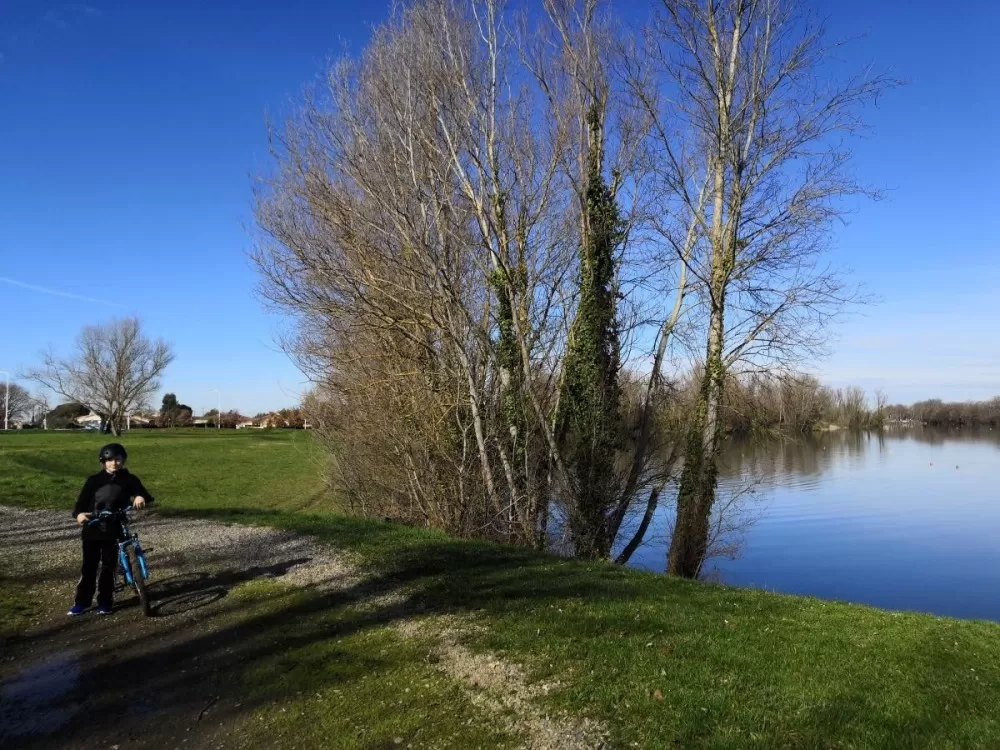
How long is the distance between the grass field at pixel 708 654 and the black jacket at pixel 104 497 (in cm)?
197

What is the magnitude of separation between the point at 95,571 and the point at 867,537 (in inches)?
753

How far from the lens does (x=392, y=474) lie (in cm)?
1667

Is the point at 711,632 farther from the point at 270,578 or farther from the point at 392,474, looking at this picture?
the point at 392,474

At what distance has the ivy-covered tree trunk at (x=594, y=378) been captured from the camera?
49.4ft

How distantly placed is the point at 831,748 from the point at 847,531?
18.8 metres

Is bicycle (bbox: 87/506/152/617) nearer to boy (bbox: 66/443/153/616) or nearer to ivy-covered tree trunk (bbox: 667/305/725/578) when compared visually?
boy (bbox: 66/443/153/616)

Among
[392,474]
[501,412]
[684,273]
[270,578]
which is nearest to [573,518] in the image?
[501,412]

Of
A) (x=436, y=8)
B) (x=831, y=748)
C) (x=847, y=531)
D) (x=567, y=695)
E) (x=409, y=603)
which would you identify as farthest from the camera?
(x=847, y=531)

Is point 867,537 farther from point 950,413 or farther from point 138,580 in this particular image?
point 950,413

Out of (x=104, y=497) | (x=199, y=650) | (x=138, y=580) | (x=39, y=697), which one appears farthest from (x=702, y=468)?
(x=39, y=697)

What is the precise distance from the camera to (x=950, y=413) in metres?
111

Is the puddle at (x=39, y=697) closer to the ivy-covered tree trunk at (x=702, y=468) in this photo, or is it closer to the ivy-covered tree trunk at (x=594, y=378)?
the ivy-covered tree trunk at (x=594, y=378)

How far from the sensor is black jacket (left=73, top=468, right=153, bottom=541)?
7066 mm

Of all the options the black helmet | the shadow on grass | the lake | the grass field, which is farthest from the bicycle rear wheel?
the lake
